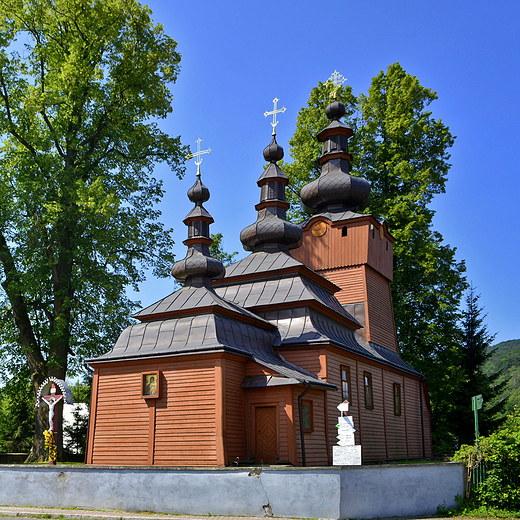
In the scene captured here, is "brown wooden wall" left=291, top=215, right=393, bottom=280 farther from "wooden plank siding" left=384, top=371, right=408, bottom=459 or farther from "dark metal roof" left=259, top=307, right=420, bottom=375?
"wooden plank siding" left=384, top=371, right=408, bottom=459

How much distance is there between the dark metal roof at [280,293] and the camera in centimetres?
Answer: 1944

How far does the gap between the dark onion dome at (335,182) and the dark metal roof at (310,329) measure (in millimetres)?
7018

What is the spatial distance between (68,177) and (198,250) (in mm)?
6200

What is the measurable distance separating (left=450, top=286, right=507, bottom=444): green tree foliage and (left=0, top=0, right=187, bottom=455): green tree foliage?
17095 millimetres

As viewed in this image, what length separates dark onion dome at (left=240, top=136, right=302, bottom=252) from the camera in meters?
22.9

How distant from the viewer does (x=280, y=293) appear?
65.7ft

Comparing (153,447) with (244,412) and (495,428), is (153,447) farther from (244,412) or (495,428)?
(495,428)

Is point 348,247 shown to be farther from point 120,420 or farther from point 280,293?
point 120,420

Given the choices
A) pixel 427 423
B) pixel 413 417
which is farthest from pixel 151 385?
pixel 427 423

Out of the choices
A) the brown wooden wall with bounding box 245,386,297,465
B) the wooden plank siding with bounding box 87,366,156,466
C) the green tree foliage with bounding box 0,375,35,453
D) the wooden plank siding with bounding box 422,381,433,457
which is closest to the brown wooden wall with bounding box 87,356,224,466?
the wooden plank siding with bounding box 87,366,156,466

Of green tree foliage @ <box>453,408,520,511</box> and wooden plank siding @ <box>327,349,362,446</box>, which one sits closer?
green tree foliage @ <box>453,408,520,511</box>

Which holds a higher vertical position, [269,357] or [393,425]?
[269,357]

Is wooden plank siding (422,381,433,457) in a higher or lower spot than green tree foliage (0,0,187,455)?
lower

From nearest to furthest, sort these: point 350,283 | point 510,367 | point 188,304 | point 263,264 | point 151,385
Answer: point 151,385
point 188,304
point 263,264
point 350,283
point 510,367
